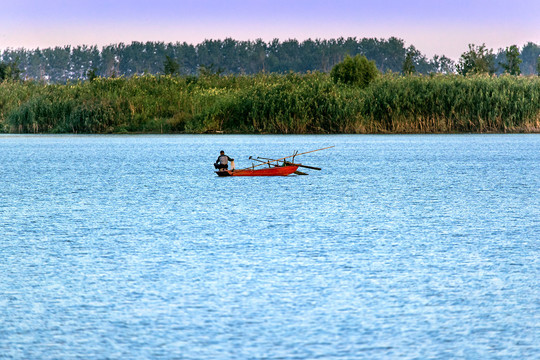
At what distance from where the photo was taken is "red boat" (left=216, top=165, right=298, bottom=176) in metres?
20.8

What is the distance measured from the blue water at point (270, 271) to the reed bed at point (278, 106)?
74.9 feet

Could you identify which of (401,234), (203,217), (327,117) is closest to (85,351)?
(401,234)

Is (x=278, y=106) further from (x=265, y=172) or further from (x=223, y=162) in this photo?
(x=223, y=162)

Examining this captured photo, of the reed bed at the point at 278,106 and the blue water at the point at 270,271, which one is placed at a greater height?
the reed bed at the point at 278,106

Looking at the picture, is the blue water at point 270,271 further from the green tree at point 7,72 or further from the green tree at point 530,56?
the green tree at point 530,56

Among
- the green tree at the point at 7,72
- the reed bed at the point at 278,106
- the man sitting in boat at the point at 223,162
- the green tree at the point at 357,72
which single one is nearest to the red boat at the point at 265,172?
the man sitting in boat at the point at 223,162

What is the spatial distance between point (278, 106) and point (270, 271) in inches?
1349

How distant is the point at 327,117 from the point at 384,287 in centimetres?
3482

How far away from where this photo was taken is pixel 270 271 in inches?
318

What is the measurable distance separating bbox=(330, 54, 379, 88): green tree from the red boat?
2556 centimetres

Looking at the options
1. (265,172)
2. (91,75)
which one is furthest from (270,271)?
(91,75)

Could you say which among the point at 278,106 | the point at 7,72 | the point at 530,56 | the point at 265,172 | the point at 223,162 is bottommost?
the point at 265,172

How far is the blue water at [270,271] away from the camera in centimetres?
577

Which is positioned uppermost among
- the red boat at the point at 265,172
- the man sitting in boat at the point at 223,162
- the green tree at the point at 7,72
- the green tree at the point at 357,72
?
the green tree at the point at 7,72
